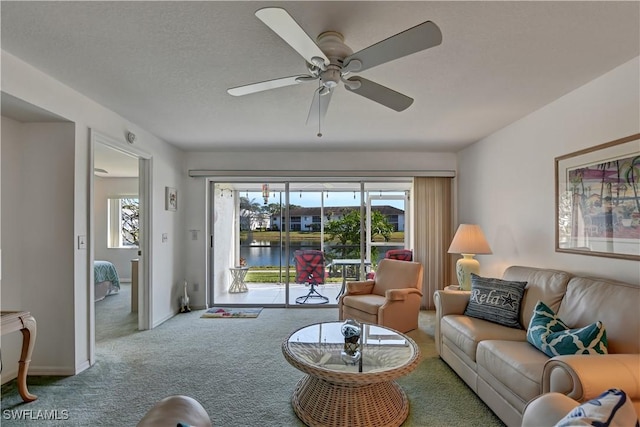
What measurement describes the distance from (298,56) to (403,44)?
2.86ft

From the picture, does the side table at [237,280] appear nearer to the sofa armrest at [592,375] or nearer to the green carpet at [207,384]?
the green carpet at [207,384]

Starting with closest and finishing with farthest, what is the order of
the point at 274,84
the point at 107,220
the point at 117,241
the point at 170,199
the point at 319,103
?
the point at 274,84
the point at 319,103
the point at 170,199
the point at 107,220
the point at 117,241

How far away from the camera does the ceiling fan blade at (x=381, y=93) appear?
197 cm

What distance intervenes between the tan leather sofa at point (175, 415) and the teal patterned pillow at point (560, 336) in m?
2.00

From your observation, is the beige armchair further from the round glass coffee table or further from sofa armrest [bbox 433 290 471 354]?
the round glass coffee table

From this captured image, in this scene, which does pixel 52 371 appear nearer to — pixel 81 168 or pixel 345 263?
pixel 81 168

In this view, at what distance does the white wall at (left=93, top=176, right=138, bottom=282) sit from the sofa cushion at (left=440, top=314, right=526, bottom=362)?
6.72 metres

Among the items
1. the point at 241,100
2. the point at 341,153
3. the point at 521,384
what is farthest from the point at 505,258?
the point at 241,100

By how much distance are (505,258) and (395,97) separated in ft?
8.63

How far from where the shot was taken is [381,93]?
6.71 ft

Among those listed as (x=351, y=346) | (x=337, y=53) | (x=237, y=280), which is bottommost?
(x=237, y=280)

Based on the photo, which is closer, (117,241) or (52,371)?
(52,371)

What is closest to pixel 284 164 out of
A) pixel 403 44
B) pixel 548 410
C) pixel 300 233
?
pixel 300 233

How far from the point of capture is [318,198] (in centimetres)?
535
